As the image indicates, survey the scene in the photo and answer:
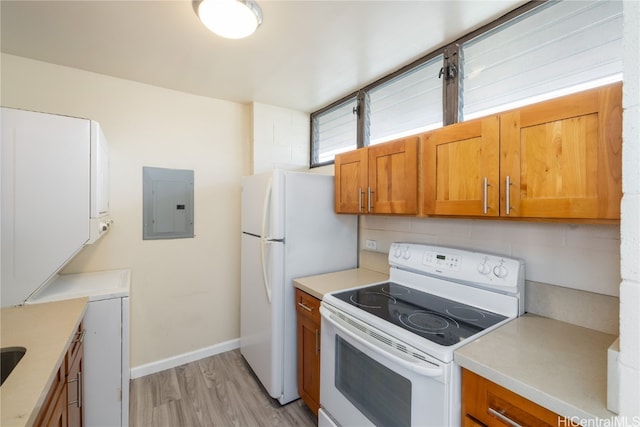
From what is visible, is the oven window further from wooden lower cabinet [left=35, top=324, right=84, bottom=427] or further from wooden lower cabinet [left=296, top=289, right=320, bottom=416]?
wooden lower cabinet [left=35, top=324, right=84, bottom=427]

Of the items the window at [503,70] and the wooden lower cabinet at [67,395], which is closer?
the wooden lower cabinet at [67,395]

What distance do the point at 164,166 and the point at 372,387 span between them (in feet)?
7.86

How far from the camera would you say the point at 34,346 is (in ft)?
3.75

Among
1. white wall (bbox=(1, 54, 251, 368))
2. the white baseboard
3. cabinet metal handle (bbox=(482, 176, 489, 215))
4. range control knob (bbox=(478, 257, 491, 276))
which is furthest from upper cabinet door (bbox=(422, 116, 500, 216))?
the white baseboard

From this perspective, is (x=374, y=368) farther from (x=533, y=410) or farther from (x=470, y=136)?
(x=470, y=136)

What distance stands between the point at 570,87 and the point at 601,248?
2.54 feet

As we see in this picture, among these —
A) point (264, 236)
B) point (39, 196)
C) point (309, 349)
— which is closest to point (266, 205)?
point (264, 236)

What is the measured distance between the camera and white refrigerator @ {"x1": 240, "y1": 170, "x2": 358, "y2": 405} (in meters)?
2.04

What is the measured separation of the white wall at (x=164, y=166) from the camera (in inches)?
84.3

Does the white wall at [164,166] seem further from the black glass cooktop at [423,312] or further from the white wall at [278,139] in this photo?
the black glass cooktop at [423,312]

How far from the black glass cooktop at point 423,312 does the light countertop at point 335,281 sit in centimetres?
13

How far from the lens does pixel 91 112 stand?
87.0 inches

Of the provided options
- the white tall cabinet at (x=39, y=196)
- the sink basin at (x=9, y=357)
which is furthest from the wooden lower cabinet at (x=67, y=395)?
the white tall cabinet at (x=39, y=196)

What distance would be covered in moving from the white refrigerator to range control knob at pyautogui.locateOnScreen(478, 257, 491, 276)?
1.11m
